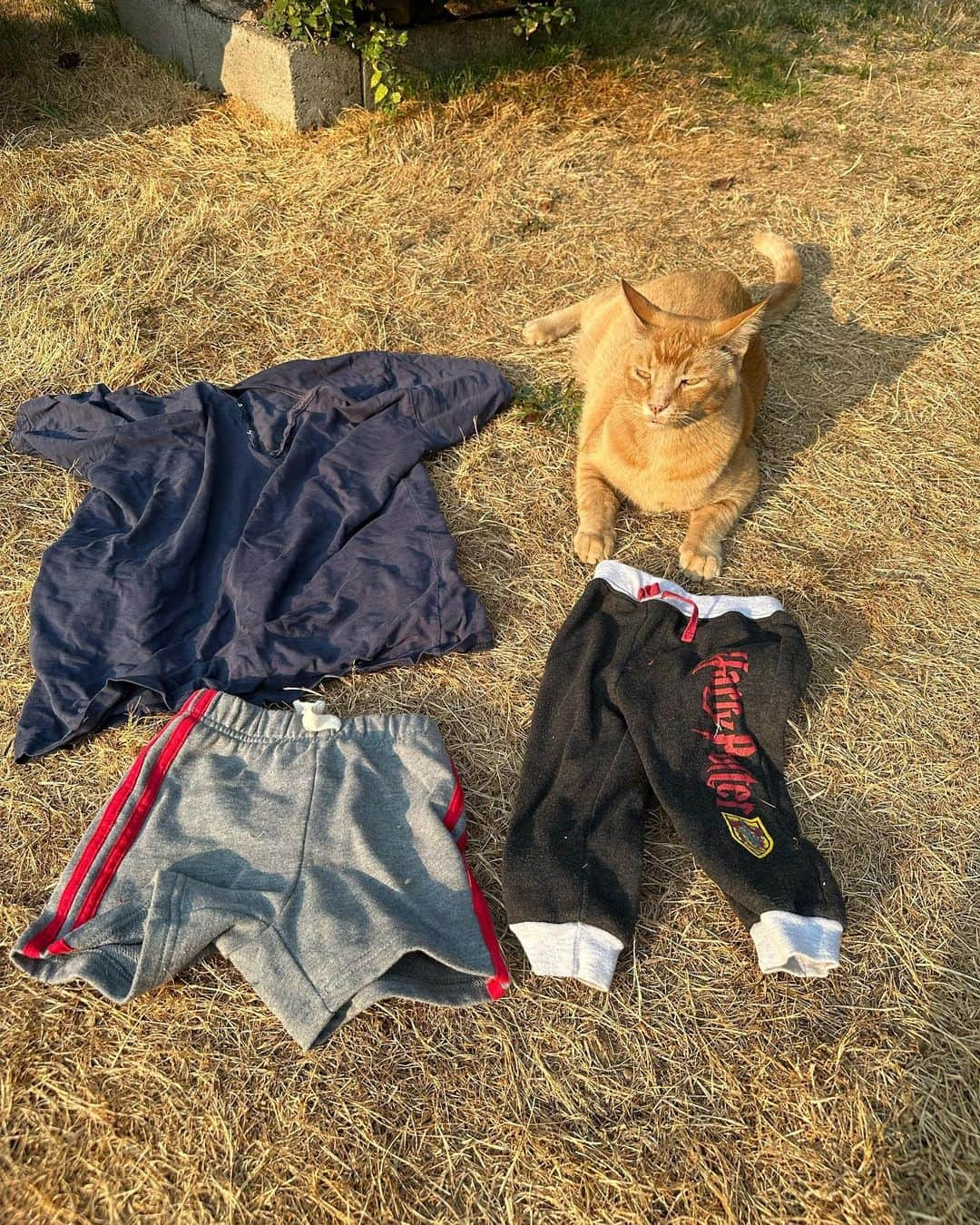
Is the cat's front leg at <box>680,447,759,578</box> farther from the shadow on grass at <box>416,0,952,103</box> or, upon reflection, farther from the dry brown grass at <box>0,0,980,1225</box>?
the shadow on grass at <box>416,0,952,103</box>

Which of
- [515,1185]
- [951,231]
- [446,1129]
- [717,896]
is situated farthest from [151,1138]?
[951,231]

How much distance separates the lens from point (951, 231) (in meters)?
4.71

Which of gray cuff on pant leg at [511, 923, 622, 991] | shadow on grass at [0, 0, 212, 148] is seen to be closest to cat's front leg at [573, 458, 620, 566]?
gray cuff on pant leg at [511, 923, 622, 991]

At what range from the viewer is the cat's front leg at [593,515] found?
3.19m

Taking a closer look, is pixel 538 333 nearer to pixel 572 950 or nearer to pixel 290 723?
pixel 290 723

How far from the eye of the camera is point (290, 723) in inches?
101

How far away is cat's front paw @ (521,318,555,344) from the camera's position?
4.05 metres

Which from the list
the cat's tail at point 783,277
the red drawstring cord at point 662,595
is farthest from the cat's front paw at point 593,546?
the cat's tail at point 783,277

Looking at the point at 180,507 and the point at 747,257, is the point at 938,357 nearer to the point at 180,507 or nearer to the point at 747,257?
the point at 747,257

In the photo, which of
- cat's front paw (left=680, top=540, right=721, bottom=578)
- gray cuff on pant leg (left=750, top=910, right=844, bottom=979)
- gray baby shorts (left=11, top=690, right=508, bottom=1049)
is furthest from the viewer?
cat's front paw (left=680, top=540, right=721, bottom=578)

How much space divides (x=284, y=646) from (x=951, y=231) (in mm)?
4292

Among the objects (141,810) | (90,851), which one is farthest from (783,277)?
(90,851)

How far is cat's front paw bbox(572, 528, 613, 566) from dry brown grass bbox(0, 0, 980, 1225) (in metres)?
0.07

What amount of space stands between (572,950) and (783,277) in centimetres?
345
